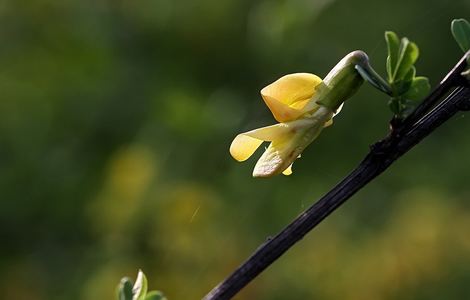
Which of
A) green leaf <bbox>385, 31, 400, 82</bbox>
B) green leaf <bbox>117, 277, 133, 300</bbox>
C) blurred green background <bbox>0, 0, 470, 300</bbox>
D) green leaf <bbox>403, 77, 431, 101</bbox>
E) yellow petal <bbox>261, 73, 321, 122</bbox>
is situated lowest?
green leaf <bbox>403, 77, 431, 101</bbox>

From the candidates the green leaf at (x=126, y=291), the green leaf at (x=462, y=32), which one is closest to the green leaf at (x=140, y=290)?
the green leaf at (x=126, y=291)

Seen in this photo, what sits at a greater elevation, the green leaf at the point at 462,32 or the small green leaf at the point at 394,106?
the green leaf at the point at 462,32

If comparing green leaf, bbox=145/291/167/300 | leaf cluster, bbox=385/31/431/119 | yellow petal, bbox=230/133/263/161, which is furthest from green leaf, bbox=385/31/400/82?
green leaf, bbox=145/291/167/300

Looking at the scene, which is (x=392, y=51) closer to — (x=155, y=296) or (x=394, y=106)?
(x=394, y=106)

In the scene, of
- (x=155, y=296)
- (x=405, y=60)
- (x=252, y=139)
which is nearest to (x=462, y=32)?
(x=405, y=60)

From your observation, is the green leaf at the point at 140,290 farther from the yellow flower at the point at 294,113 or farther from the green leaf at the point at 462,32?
the green leaf at the point at 462,32

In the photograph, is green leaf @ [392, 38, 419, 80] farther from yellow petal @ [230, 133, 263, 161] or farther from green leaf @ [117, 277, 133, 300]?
green leaf @ [117, 277, 133, 300]
